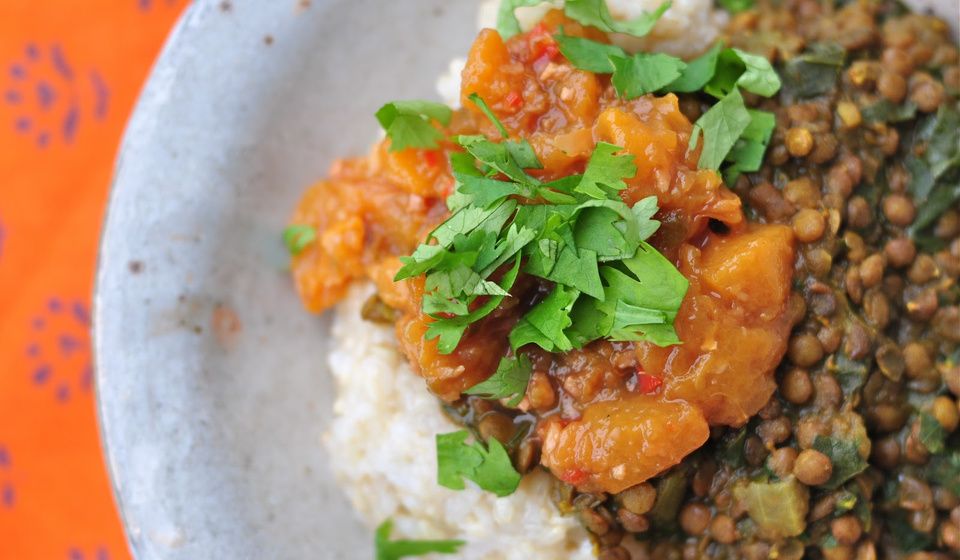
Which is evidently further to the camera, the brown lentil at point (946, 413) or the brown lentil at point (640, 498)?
the brown lentil at point (946, 413)

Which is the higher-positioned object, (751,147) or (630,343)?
(751,147)

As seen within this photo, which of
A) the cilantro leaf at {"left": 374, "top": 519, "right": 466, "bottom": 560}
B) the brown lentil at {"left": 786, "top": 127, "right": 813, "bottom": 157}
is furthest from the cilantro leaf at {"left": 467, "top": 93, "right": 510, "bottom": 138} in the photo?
the cilantro leaf at {"left": 374, "top": 519, "right": 466, "bottom": 560}

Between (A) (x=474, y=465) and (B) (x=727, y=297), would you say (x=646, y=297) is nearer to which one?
(B) (x=727, y=297)

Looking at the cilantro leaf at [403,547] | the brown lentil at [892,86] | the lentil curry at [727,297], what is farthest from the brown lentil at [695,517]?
the brown lentil at [892,86]

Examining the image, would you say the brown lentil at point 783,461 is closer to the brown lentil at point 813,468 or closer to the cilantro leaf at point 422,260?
the brown lentil at point 813,468

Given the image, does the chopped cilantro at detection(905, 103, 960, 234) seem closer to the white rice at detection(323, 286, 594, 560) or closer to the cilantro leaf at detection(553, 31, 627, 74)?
the cilantro leaf at detection(553, 31, 627, 74)

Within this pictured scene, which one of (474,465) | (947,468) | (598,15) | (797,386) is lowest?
(947,468)

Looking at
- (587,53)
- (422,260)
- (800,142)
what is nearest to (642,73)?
(587,53)
